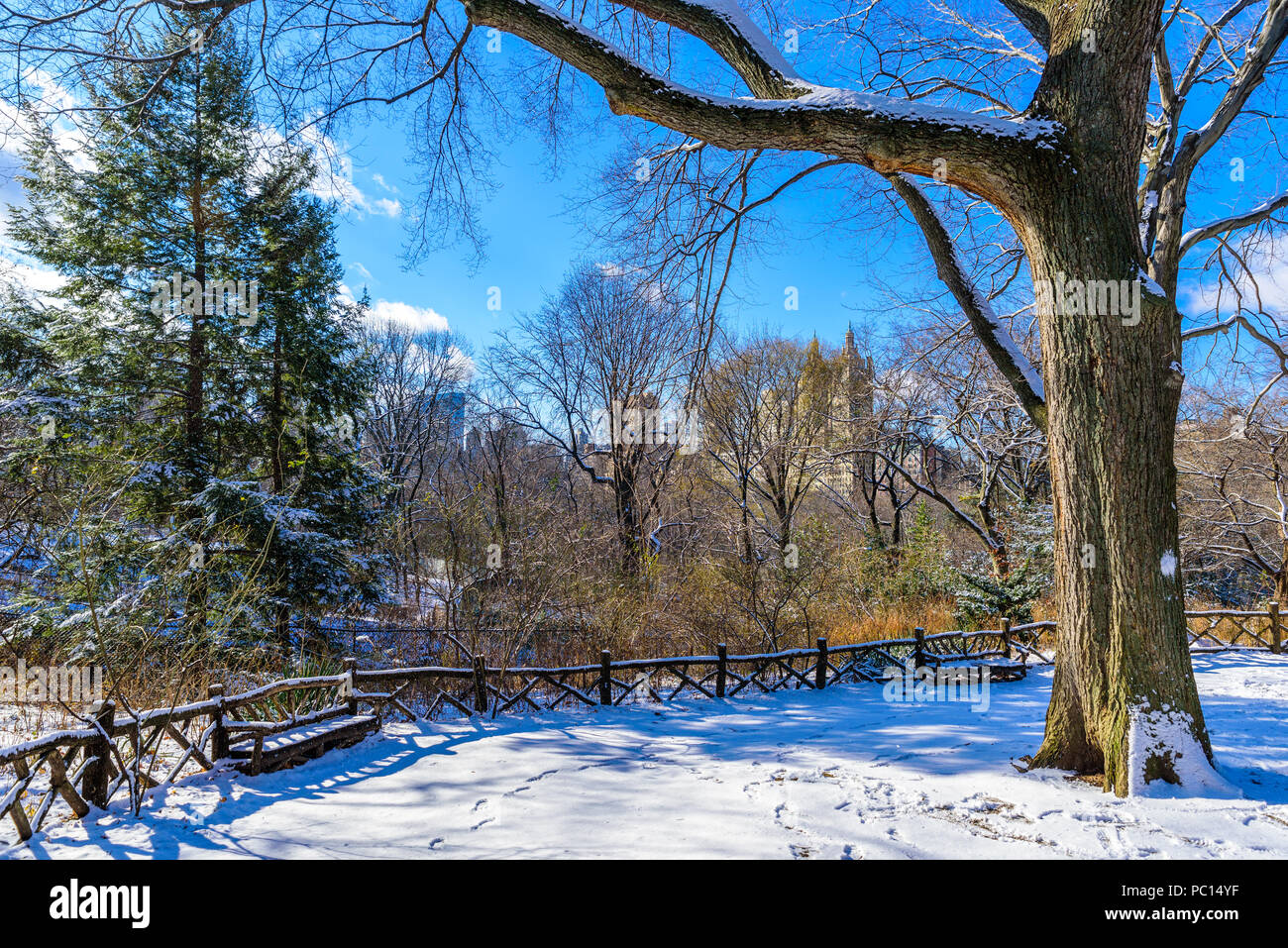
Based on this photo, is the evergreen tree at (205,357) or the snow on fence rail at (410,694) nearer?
the snow on fence rail at (410,694)

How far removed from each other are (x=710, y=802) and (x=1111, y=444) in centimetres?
379

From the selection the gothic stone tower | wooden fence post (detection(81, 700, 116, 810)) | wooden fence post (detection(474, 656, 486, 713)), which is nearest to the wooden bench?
wooden fence post (detection(81, 700, 116, 810))

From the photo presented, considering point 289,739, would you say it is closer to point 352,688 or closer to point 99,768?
point 352,688

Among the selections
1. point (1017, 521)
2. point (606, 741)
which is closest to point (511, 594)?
point (606, 741)

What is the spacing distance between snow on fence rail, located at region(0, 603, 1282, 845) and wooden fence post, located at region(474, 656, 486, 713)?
19 millimetres

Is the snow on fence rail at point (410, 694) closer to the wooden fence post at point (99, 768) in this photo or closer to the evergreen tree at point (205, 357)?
the wooden fence post at point (99, 768)

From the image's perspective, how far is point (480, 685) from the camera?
8414mm

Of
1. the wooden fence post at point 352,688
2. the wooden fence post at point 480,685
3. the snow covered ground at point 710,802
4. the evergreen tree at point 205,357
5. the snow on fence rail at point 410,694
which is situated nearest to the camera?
the snow covered ground at point 710,802

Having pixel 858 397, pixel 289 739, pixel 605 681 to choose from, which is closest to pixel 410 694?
pixel 605 681

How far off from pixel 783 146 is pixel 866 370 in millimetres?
17468

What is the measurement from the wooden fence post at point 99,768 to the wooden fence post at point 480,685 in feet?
13.9

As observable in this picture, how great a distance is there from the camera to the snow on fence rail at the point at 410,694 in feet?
14.3

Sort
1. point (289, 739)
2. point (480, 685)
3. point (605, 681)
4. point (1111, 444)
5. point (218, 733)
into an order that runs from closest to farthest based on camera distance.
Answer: point (1111, 444) → point (218, 733) → point (289, 739) → point (480, 685) → point (605, 681)

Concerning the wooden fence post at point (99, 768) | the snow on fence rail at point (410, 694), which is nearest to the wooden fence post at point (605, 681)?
the snow on fence rail at point (410, 694)
